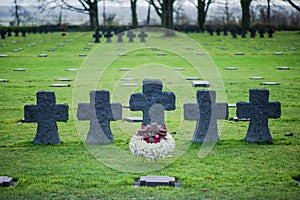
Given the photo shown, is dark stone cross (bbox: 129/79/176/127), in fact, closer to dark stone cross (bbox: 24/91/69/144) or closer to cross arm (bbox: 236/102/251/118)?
cross arm (bbox: 236/102/251/118)

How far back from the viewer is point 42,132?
11.0 meters

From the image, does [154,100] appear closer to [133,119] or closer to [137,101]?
[137,101]

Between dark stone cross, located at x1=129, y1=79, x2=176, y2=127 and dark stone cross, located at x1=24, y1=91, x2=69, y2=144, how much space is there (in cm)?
143

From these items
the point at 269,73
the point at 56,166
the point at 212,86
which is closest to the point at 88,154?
the point at 56,166

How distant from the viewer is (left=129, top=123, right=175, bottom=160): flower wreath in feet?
30.5

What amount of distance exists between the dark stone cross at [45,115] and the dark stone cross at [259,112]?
3446 mm

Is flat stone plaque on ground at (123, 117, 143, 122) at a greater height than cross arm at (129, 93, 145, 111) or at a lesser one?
lesser

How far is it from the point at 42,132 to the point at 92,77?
38.5 feet

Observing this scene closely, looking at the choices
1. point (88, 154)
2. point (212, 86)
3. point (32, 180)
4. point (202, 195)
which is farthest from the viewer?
point (212, 86)

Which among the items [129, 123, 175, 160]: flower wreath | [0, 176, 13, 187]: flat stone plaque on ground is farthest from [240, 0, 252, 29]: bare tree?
[0, 176, 13, 187]: flat stone plaque on ground

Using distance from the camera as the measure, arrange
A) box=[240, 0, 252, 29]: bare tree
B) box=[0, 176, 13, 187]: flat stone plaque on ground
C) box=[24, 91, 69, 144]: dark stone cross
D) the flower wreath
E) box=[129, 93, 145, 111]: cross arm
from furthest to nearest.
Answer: box=[240, 0, 252, 29]: bare tree, box=[129, 93, 145, 111]: cross arm, box=[24, 91, 69, 144]: dark stone cross, the flower wreath, box=[0, 176, 13, 187]: flat stone plaque on ground

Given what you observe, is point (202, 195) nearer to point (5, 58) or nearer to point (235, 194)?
point (235, 194)

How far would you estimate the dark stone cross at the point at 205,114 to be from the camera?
11.1 meters

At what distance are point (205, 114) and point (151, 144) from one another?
218 cm
